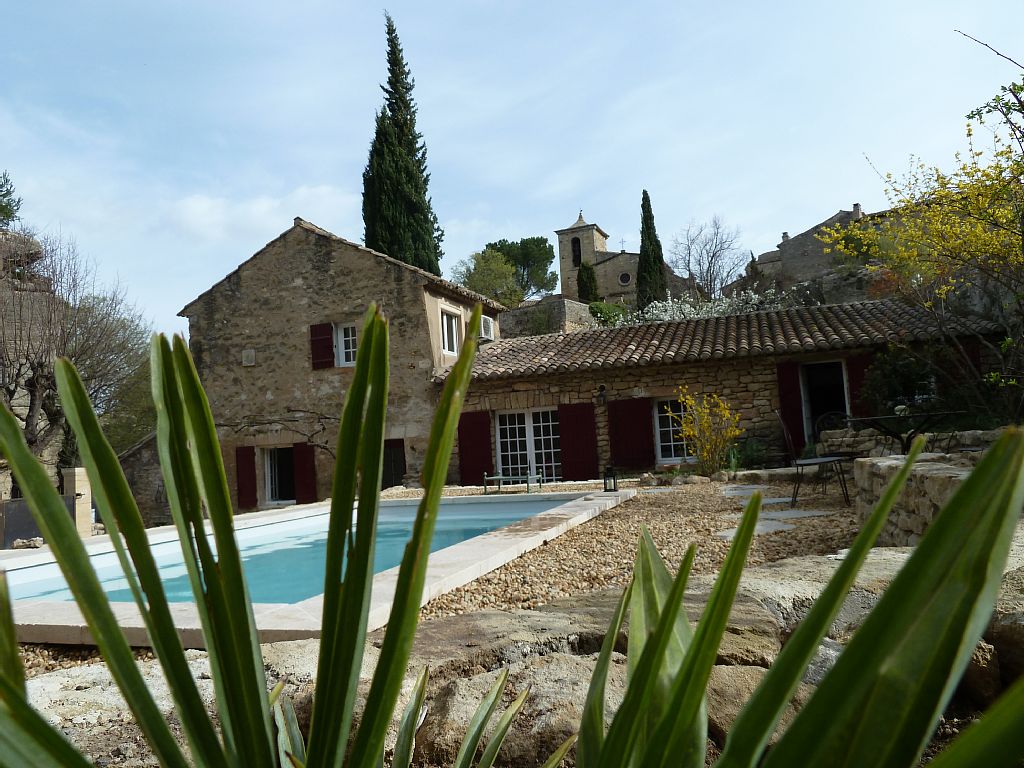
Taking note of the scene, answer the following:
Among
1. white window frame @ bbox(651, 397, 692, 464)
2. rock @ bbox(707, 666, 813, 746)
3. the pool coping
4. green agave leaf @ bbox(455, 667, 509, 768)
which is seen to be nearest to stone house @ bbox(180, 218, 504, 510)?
white window frame @ bbox(651, 397, 692, 464)

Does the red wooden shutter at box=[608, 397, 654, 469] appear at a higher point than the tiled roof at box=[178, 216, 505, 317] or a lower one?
lower

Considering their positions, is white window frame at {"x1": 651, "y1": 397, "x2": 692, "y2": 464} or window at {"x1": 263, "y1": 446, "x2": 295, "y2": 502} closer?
white window frame at {"x1": 651, "y1": 397, "x2": 692, "y2": 464}

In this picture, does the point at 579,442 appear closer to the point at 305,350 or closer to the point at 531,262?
the point at 305,350

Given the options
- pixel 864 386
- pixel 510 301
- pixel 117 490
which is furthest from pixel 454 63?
pixel 510 301

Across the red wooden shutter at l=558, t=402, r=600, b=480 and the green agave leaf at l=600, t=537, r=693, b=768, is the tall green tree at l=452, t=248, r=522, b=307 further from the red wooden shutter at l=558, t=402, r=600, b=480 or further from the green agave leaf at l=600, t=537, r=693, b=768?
the green agave leaf at l=600, t=537, r=693, b=768

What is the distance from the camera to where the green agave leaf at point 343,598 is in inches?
19.7

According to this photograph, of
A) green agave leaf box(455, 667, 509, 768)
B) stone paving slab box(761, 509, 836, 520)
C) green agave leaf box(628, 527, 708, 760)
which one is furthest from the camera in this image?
stone paving slab box(761, 509, 836, 520)

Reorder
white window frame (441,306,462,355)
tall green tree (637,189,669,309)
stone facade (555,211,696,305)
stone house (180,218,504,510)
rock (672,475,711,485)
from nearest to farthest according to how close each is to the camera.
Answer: rock (672,475,711,485) → stone house (180,218,504,510) → white window frame (441,306,462,355) → tall green tree (637,189,669,309) → stone facade (555,211,696,305)

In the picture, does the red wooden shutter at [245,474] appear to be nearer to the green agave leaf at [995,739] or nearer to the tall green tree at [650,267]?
the tall green tree at [650,267]

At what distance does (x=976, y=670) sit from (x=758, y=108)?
18.4 ft

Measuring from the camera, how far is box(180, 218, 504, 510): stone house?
45.9 ft

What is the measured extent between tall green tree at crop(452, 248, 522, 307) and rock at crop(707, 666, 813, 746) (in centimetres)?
2844

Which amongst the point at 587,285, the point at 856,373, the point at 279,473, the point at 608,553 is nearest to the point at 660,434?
the point at 856,373

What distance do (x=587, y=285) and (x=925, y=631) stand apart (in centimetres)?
3103
